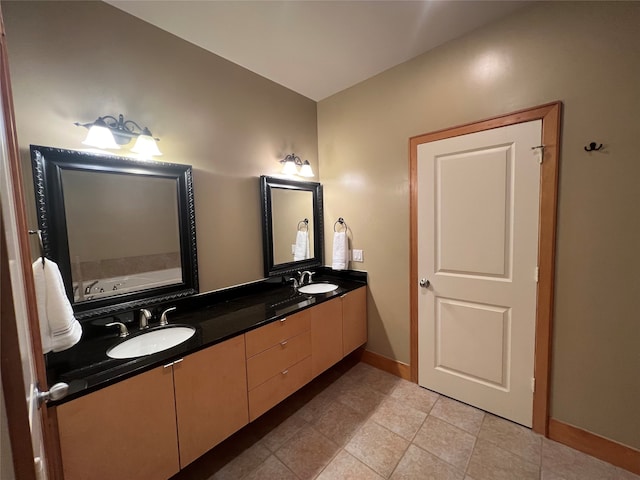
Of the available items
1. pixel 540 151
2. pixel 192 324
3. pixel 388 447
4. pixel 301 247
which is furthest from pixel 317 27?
pixel 388 447

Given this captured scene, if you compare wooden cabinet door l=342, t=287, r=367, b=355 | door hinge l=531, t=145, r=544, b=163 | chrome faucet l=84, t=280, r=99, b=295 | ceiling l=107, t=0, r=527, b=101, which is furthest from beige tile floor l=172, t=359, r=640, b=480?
ceiling l=107, t=0, r=527, b=101

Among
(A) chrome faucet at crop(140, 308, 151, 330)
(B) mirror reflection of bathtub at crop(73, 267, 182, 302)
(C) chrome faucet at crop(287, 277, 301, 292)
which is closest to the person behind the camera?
(B) mirror reflection of bathtub at crop(73, 267, 182, 302)

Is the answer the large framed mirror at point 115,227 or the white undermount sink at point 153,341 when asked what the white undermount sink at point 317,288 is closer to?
the large framed mirror at point 115,227

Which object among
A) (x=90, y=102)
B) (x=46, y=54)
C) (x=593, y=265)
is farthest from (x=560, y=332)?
(x=46, y=54)

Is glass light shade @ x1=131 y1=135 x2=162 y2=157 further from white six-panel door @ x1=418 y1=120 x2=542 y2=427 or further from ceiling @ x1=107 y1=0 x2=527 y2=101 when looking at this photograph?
white six-panel door @ x1=418 y1=120 x2=542 y2=427

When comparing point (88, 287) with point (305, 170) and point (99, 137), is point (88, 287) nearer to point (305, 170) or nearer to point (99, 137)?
point (99, 137)

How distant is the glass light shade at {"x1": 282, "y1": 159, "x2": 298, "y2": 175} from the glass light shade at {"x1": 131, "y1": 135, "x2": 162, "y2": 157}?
3.35 feet

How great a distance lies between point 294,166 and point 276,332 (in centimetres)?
142

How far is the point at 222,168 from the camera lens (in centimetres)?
198

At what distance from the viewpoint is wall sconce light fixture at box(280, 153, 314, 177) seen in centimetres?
235

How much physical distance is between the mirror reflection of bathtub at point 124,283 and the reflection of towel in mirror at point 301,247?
1038mm

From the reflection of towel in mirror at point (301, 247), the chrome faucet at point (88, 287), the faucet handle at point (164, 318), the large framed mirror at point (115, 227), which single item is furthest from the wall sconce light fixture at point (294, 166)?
the chrome faucet at point (88, 287)

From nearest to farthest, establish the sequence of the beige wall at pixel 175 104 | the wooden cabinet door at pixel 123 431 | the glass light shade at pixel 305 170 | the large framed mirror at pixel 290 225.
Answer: the wooden cabinet door at pixel 123 431 → the beige wall at pixel 175 104 → the large framed mirror at pixel 290 225 → the glass light shade at pixel 305 170

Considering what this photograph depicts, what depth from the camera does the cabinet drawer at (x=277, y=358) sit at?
5.18 feet
